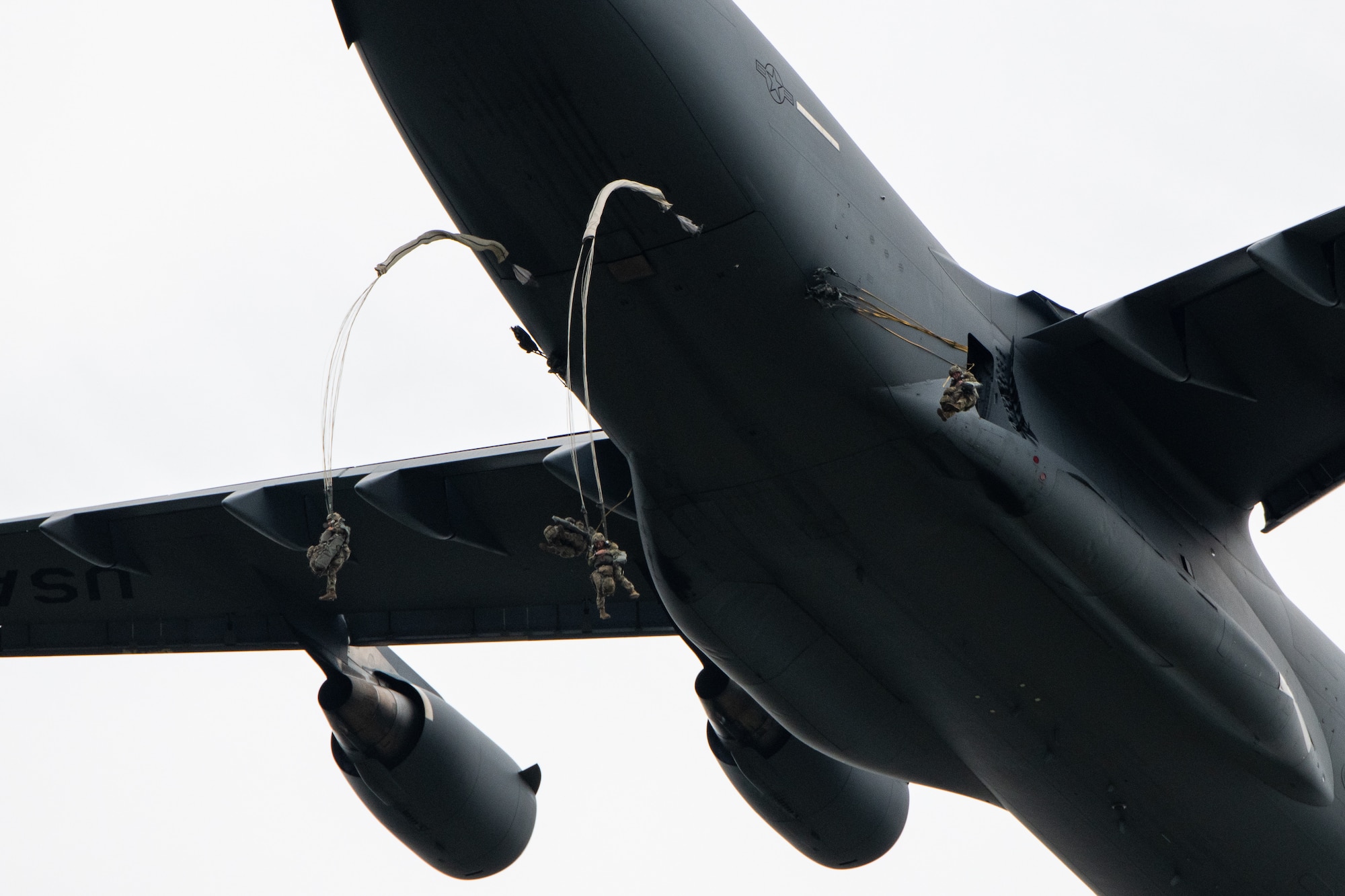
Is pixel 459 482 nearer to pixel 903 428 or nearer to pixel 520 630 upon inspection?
pixel 520 630

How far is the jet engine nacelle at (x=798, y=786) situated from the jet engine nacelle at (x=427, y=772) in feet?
5.56

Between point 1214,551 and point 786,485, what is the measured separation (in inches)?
106

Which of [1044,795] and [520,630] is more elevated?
[520,630]

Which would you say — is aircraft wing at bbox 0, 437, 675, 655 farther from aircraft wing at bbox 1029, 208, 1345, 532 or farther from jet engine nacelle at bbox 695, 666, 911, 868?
aircraft wing at bbox 1029, 208, 1345, 532

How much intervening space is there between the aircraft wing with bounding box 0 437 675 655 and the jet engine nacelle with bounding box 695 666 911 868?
88 cm

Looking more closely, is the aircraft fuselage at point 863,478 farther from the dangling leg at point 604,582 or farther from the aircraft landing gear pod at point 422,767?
the aircraft landing gear pod at point 422,767

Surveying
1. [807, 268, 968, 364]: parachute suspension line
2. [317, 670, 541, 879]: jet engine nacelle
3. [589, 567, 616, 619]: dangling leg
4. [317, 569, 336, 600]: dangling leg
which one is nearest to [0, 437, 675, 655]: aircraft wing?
[317, 670, 541, 879]: jet engine nacelle

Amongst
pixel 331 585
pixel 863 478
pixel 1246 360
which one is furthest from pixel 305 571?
pixel 1246 360

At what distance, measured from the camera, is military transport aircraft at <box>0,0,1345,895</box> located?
18.3ft

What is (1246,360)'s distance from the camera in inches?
276

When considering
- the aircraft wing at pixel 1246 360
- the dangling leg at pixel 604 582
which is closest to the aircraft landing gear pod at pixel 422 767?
the dangling leg at pixel 604 582

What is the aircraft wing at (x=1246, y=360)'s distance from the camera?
612 cm

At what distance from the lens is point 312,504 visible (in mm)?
9016

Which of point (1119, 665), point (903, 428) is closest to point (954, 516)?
point (903, 428)
